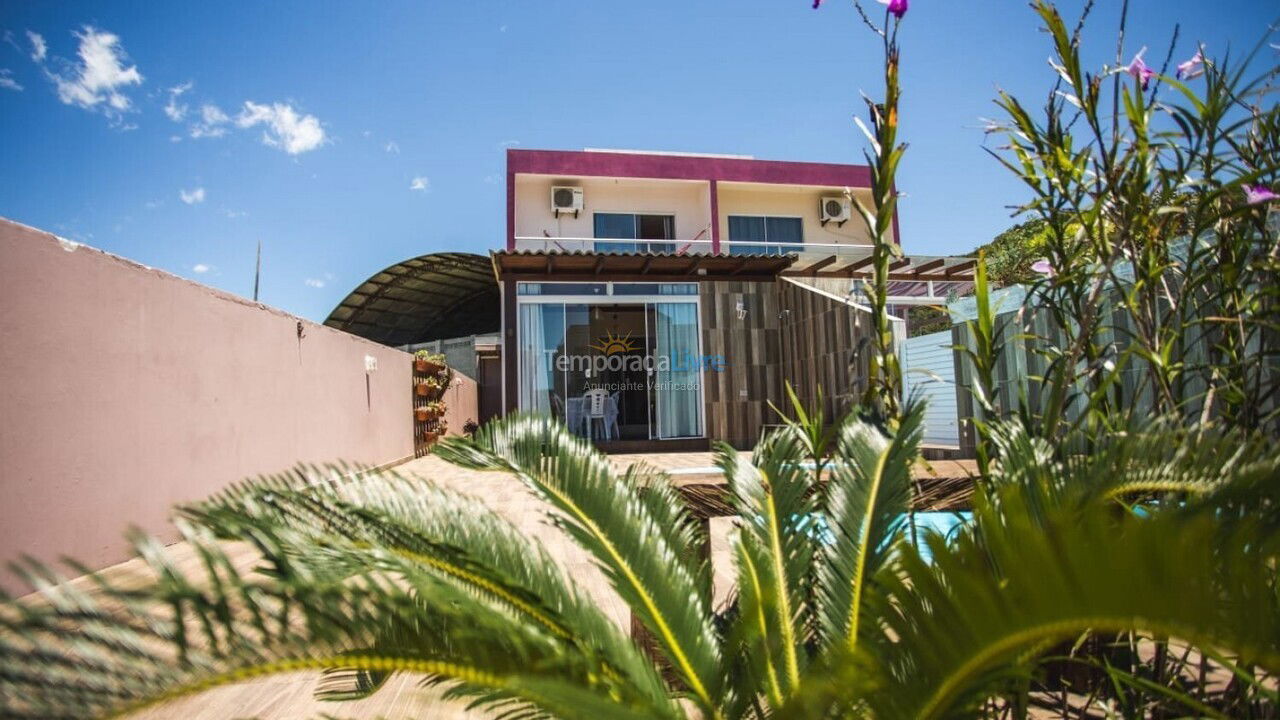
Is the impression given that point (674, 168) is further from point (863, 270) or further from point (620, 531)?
point (620, 531)

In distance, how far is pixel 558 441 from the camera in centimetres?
138

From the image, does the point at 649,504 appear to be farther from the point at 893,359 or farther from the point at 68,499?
the point at 68,499

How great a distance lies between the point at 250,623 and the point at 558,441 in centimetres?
81

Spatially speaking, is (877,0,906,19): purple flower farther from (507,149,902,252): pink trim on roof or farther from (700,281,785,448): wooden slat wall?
(507,149,902,252): pink trim on roof

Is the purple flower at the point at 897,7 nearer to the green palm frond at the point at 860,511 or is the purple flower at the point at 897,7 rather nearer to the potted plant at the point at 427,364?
the green palm frond at the point at 860,511

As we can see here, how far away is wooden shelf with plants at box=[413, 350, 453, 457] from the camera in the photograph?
33.6ft

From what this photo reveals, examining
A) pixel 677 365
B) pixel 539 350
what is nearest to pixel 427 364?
pixel 539 350

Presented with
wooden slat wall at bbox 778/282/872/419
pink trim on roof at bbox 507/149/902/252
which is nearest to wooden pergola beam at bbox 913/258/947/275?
wooden slat wall at bbox 778/282/872/419

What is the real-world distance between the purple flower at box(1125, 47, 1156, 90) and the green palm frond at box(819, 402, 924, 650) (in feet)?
3.44

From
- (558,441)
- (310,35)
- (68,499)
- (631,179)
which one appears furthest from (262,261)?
(558,441)

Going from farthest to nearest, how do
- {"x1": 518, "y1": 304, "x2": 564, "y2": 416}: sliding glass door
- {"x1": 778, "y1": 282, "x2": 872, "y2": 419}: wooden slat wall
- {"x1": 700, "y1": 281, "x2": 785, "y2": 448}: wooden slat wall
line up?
1. {"x1": 700, "y1": 281, "x2": 785, "y2": 448}: wooden slat wall
2. {"x1": 518, "y1": 304, "x2": 564, "y2": 416}: sliding glass door
3. {"x1": 778, "y1": 282, "x2": 872, "y2": 419}: wooden slat wall

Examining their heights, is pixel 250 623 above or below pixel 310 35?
below

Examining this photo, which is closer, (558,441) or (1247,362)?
(1247,362)

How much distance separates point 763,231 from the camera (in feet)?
46.9
